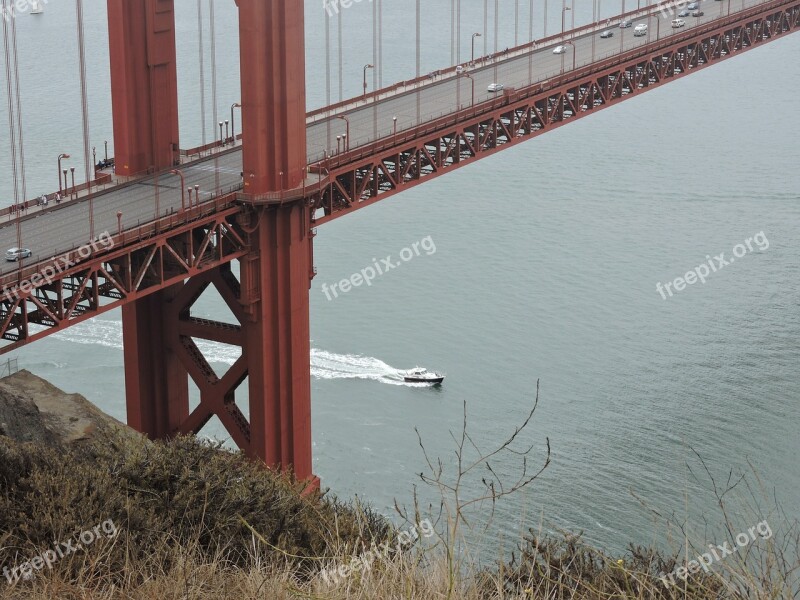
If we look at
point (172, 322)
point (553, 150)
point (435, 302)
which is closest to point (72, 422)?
point (172, 322)

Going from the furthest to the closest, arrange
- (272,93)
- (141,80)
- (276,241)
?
(141,80) → (276,241) → (272,93)

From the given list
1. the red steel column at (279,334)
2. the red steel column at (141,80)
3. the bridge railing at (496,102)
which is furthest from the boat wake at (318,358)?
the red steel column at (141,80)

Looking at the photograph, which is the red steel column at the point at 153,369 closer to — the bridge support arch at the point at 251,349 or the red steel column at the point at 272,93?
the bridge support arch at the point at 251,349

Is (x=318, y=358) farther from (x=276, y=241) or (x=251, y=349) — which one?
(x=276, y=241)

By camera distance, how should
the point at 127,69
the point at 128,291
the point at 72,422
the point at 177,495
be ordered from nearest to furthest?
the point at 177,495 → the point at 72,422 → the point at 128,291 → the point at 127,69

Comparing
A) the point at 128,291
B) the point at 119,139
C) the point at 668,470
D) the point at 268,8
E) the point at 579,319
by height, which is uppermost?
the point at 268,8

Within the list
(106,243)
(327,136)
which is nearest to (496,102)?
(327,136)

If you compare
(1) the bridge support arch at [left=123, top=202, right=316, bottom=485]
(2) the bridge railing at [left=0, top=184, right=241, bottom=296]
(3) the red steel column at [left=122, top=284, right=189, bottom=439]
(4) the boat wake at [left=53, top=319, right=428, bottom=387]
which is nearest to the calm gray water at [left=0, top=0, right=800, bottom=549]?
(4) the boat wake at [left=53, top=319, right=428, bottom=387]

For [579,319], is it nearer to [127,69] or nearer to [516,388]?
[516,388]
